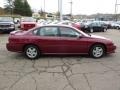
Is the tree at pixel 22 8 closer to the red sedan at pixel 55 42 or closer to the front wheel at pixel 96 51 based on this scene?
the red sedan at pixel 55 42

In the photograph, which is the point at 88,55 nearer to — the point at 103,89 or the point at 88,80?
the point at 88,80

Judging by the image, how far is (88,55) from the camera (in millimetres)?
9430

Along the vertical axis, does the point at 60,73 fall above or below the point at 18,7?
below

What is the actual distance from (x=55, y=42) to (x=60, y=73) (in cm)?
242

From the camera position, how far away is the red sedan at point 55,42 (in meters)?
8.91

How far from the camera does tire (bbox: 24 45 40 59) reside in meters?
8.91

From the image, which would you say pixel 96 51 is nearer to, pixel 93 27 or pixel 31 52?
pixel 31 52

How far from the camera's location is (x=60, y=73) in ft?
22.1

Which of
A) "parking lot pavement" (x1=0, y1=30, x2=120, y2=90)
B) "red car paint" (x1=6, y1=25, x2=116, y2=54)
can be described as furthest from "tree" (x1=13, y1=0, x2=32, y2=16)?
"parking lot pavement" (x1=0, y1=30, x2=120, y2=90)

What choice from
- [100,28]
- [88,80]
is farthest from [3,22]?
[88,80]

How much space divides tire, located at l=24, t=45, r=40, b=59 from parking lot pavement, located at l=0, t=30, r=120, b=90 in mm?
225

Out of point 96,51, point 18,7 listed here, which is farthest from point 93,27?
point 18,7

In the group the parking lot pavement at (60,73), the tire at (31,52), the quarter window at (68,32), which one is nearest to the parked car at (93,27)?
the parking lot pavement at (60,73)

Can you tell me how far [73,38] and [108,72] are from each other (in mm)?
2576
